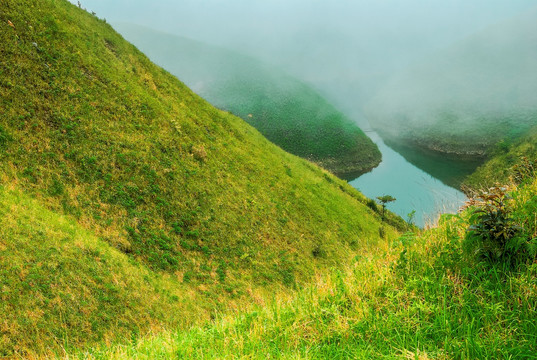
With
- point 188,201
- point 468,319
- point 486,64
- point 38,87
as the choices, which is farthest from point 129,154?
point 486,64

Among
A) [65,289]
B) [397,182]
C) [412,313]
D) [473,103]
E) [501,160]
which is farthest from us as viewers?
[473,103]

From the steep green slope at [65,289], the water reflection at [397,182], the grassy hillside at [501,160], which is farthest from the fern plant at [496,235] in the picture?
the grassy hillside at [501,160]

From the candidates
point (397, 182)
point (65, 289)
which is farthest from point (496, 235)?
point (397, 182)

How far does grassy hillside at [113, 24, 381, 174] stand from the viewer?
105562mm

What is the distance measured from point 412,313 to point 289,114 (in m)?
126

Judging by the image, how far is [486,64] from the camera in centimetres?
17962

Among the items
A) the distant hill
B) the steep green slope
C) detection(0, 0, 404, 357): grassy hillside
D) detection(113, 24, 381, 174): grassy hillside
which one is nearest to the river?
detection(113, 24, 381, 174): grassy hillside

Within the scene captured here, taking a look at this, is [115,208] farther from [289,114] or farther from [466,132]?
[466,132]

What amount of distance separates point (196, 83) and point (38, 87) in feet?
542

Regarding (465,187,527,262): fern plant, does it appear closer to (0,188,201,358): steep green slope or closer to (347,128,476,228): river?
(0,188,201,358): steep green slope

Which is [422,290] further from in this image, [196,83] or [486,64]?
[486,64]

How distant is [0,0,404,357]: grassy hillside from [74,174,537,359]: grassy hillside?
1.77 metres

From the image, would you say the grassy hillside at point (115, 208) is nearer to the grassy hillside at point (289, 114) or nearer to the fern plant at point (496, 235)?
the fern plant at point (496, 235)

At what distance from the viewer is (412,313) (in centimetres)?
480
